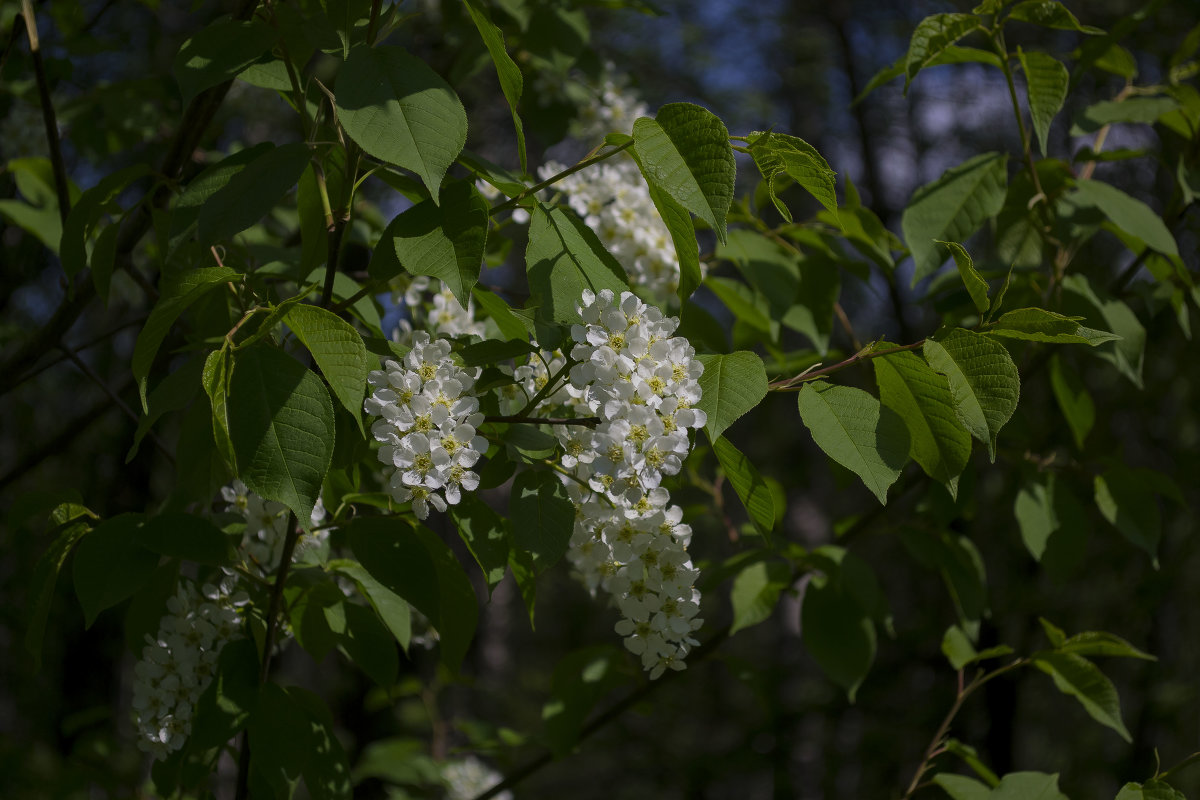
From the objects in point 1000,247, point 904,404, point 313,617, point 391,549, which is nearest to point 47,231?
point 313,617

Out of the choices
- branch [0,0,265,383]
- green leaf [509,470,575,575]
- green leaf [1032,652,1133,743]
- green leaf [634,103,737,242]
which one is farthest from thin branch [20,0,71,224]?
green leaf [1032,652,1133,743]

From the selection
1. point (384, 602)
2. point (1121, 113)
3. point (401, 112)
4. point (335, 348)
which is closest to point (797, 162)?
point (401, 112)

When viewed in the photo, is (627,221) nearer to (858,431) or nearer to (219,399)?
(858,431)

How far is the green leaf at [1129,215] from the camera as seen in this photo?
1939 mm

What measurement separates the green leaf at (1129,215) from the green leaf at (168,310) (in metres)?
1.75

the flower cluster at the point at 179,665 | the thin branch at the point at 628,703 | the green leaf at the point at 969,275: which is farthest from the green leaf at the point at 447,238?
the thin branch at the point at 628,703

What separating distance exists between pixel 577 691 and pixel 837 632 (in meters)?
0.68

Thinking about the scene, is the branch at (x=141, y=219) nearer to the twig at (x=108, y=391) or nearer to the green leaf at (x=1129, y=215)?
the twig at (x=108, y=391)

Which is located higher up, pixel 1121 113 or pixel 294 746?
pixel 1121 113

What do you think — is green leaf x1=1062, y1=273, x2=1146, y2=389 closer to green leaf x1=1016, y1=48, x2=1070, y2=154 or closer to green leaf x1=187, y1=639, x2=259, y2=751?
green leaf x1=1016, y1=48, x2=1070, y2=154

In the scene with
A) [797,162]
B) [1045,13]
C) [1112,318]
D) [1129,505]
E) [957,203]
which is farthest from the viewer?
[1129,505]

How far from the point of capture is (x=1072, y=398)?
2236 millimetres

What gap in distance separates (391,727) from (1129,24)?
17.7 feet

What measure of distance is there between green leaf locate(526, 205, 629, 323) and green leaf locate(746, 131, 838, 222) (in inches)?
11.3
